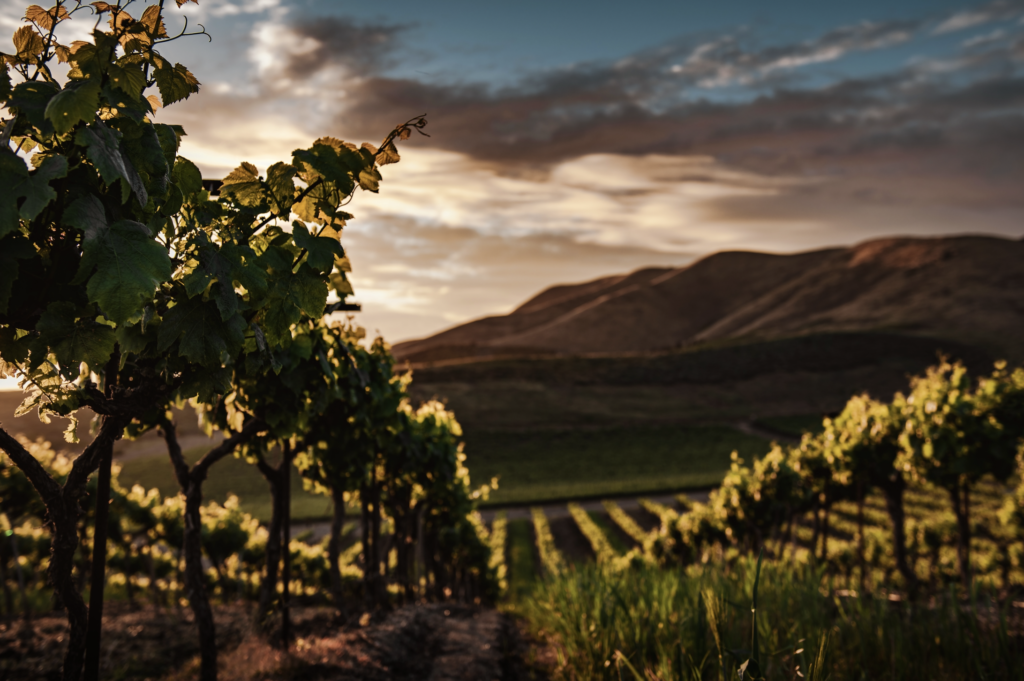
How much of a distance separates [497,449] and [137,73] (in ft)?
203

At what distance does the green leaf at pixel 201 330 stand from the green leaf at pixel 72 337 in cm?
28

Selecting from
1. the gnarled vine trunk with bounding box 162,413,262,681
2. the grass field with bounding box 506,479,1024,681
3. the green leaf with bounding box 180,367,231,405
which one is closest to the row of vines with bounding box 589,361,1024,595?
the grass field with bounding box 506,479,1024,681

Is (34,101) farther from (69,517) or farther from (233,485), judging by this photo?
(233,485)

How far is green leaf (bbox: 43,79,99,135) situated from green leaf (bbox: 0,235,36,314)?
0.44m

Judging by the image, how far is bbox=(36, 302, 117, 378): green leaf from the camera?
243cm

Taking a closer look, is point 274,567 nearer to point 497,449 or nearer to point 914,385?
point 914,385

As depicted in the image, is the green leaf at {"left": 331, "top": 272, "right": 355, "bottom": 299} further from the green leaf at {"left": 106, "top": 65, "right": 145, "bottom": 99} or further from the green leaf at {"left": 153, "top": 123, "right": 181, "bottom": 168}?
the green leaf at {"left": 106, "top": 65, "right": 145, "bottom": 99}

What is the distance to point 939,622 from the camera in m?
5.47

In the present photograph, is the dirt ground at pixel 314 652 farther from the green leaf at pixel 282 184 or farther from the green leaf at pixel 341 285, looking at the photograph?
the green leaf at pixel 282 184

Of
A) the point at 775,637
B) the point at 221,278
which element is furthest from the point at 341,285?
the point at 775,637

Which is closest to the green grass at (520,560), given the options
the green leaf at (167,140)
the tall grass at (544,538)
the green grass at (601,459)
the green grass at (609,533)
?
the tall grass at (544,538)

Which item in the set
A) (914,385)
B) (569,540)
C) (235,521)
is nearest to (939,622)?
(914,385)

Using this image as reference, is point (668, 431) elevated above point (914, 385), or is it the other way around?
point (914, 385)

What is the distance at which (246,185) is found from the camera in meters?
2.96
